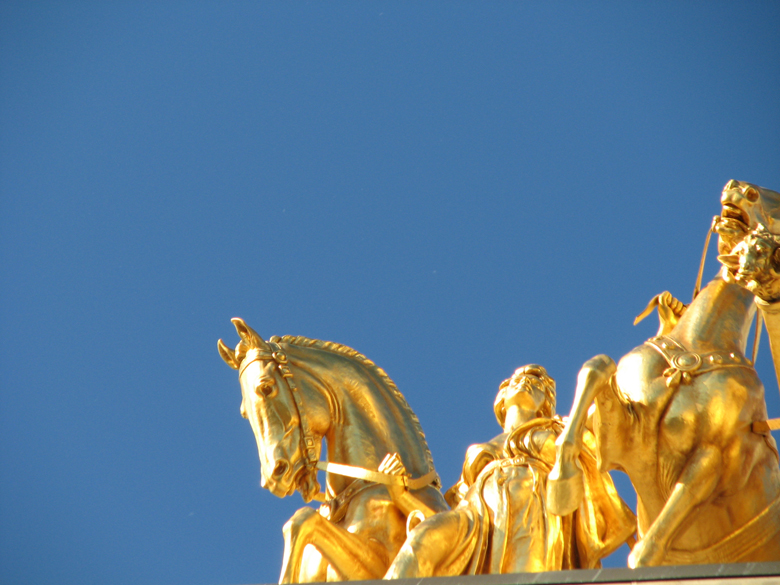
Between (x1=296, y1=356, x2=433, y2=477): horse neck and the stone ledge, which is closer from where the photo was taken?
the stone ledge

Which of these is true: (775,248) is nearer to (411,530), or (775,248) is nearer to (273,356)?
(411,530)

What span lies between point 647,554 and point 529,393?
0.96m

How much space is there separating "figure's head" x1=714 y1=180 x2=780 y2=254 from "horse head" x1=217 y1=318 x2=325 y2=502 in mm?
1582

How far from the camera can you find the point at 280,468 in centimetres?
421

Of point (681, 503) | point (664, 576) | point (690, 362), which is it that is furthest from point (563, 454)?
point (664, 576)

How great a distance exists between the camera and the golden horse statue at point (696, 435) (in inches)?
130

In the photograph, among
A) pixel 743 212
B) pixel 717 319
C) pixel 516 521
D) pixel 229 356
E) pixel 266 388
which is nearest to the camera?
pixel 743 212

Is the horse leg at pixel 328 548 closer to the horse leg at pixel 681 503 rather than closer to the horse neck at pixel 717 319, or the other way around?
the horse leg at pixel 681 503

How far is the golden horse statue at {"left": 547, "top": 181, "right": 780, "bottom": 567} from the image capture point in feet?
10.8

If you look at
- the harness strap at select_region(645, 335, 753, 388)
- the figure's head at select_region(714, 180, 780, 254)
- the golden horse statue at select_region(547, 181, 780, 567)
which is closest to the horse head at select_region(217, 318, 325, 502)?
the golden horse statue at select_region(547, 181, 780, 567)

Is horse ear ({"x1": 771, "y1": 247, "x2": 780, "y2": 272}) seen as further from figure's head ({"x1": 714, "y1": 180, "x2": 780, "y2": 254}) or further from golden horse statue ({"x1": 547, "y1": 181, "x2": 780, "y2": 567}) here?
figure's head ({"x1": 714, "y1": 180, "x2": 780, "y2": 254})

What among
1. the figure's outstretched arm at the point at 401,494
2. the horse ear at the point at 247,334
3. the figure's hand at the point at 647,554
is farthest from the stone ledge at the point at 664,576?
the horse ear at the point at 247,334

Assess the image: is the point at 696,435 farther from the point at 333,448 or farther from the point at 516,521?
the point at 333,448

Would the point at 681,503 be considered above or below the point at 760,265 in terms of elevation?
below
